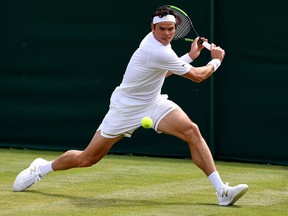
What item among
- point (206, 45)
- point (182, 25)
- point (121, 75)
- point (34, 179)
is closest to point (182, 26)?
point (182, 25)

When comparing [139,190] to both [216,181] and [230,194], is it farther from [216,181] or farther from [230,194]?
[230,194]

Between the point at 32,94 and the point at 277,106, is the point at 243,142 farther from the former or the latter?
the point at 32,94

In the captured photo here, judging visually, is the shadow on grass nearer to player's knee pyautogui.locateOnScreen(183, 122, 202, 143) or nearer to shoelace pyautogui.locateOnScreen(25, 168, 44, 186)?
shoelace pyautogui.locateOnScreen(25, 168, 44, 186)

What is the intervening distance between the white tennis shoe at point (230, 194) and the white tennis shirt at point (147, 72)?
3.21ft

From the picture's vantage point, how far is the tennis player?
24.9 ft

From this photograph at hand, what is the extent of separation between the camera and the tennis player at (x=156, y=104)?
24.9 ft

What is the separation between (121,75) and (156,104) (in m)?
3.84

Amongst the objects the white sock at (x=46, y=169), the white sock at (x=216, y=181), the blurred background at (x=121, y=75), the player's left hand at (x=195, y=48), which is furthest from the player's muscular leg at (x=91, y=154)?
the blurred background at (x=121, y=75)

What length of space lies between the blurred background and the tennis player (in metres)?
3.15

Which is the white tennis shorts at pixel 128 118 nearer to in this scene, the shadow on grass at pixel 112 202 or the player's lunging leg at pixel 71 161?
the player's lunging leg at pixel 71 161

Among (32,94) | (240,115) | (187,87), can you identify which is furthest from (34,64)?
(240,115)

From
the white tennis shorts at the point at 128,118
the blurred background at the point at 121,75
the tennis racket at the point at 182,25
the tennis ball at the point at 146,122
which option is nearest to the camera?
the tennis ball at the point at 146,122

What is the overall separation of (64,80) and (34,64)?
1.55 ft

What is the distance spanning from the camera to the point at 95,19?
11648mm
